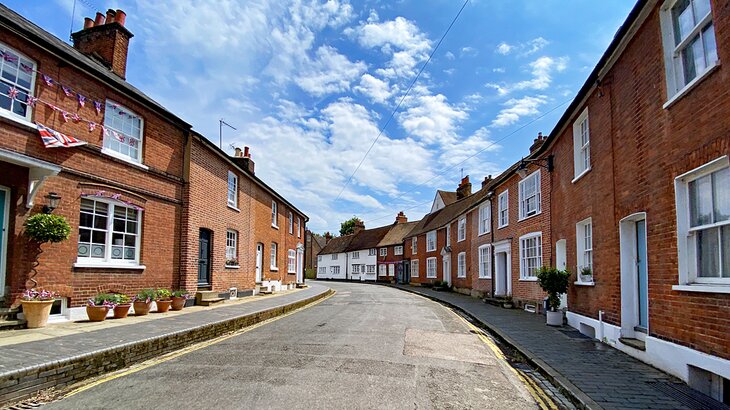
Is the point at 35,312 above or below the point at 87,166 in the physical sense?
below

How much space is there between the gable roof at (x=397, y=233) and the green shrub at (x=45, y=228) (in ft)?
141

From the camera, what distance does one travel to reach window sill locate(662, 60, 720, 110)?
5.83 meters

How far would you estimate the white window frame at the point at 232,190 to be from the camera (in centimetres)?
1901

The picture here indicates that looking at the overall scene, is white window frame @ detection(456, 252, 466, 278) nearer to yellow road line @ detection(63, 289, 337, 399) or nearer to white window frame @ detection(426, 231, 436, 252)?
white window frame @ detection(426, 231, 436, 252)

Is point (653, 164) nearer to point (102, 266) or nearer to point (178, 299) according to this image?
point (102, 266)

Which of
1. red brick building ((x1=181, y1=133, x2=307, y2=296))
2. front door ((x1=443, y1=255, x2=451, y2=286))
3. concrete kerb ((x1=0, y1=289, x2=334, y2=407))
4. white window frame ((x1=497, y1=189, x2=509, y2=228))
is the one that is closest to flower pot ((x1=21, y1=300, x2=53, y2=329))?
concrete kerb ((x1=0, y1=289, x2=334, y2=407))

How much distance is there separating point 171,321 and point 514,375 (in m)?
7.89

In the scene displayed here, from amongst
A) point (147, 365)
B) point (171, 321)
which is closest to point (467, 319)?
point (171, 321)

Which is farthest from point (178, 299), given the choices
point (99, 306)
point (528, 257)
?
point (528, 257)

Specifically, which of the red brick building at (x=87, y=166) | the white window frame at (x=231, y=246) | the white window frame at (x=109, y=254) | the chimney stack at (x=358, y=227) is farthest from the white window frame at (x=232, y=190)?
the chimney stack at (x=358, y=227)

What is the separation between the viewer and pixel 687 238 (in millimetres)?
6383

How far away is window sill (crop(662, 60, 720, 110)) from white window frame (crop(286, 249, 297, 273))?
25627 mm

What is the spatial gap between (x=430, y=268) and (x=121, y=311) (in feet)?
99.2

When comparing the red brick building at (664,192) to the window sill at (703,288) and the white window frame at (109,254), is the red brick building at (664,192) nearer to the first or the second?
the window sill at (703,288)
